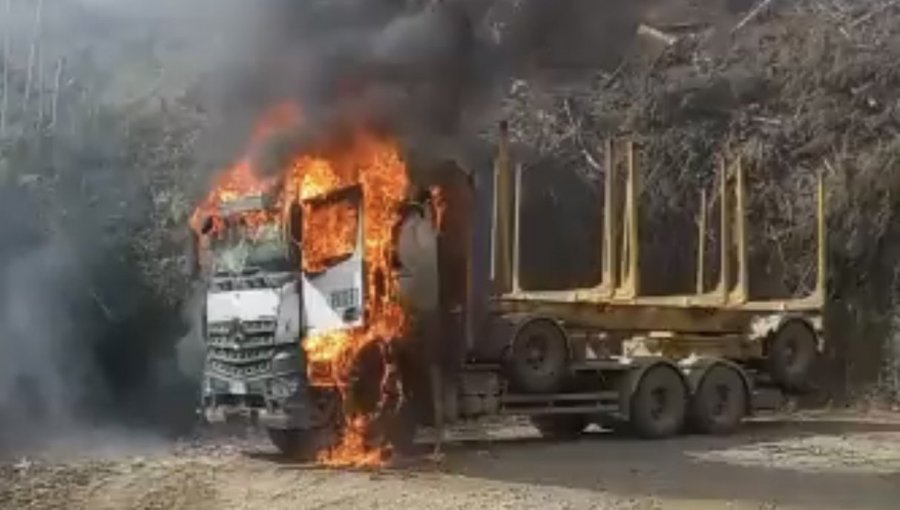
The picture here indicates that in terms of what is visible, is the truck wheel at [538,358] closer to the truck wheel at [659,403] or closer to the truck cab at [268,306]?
the truck wheel at [659,403]

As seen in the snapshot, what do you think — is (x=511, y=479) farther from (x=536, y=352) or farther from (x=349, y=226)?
(x=536, y=352)

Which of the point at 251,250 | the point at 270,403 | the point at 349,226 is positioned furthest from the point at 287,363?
the point at 349,226

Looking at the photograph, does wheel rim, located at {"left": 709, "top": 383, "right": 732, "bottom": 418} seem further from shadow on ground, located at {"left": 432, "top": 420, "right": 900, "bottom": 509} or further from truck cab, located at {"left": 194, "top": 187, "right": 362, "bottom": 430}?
truck cab, located at {"left": 194, "top": 187, "right": 362, "bottom": 430}

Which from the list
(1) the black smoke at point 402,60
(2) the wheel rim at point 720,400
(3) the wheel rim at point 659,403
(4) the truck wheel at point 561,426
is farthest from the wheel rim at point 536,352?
(2) the wheel rim at point 720,400

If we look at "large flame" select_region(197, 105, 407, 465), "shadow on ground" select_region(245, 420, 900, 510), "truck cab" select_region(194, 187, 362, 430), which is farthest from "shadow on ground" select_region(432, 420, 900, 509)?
"truck cab" select_region(194, 187, 362, 430)

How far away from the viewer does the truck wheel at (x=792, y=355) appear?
1886cm

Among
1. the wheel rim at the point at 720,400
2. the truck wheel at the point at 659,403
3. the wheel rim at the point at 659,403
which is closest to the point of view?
the truck wheel at the point at 659,403

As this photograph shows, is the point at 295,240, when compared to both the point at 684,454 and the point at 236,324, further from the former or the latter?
the point at 684,454

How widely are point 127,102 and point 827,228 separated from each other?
12.0 m

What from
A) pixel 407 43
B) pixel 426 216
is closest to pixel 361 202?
pixel 426 216

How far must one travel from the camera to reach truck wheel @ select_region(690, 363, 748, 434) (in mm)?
17469

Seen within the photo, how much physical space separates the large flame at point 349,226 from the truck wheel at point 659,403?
3959mm

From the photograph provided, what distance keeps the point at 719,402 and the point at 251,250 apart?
6.50 meters

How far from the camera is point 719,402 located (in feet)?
58.1
